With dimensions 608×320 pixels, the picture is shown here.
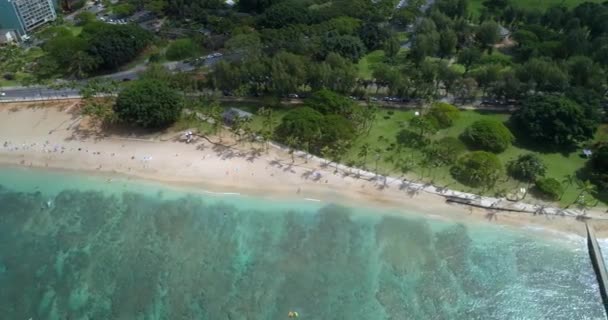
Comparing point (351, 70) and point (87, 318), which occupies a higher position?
point (351, 70)

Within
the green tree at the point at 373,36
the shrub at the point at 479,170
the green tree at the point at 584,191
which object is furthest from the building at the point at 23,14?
the green tree at the point at 584,191

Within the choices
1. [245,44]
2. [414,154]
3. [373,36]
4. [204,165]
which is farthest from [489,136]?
[245,44]

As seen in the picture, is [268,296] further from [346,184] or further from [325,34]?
[325,34]

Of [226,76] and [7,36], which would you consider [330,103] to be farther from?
[7,36]

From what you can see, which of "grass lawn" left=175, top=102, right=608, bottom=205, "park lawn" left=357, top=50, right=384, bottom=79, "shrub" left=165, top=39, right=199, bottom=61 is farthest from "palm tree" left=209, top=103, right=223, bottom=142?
"park lawn" left=357, top=50, right=384, bottom=79

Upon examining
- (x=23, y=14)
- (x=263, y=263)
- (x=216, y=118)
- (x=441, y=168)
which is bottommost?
(x=263, y=263)

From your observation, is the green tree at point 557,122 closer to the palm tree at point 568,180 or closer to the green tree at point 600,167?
the green tree at point 600,167

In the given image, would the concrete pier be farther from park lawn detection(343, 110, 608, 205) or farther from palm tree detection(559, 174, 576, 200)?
palm tree detection(559, 174, 576, 200)

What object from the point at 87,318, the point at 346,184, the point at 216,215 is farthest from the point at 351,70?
the point at 87,318
